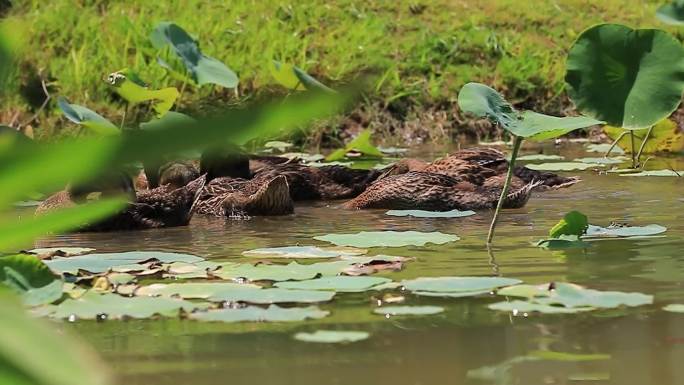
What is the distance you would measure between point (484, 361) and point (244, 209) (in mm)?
3406

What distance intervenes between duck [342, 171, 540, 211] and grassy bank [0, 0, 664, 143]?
310cm

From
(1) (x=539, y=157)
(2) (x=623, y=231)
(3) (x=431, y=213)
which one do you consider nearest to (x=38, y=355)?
(2) (x=623, y=231)

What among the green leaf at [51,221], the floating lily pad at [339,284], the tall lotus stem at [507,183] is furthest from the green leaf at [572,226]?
the green leaf at [51,221]

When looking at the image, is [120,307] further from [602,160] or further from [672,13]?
[672,13]

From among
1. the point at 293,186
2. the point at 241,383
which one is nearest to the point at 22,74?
the point at 293,186

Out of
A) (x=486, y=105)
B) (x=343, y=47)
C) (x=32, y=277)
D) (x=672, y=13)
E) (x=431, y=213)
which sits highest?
(x=672, y=13)

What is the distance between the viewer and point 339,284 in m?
3.07

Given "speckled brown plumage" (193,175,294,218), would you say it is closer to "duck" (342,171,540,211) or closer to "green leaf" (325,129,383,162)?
"duck" (342,171,540,211)

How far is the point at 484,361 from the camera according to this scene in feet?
7.45

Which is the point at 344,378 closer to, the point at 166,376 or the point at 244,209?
the point at 166,376

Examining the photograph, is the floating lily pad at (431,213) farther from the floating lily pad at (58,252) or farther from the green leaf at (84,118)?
the floating lily pad at (58,252)

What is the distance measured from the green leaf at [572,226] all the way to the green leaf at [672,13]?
349 centimetres

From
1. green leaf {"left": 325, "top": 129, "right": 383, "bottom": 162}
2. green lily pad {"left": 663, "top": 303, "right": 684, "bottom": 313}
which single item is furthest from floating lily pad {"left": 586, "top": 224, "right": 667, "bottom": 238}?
green leaf {"left": 325, "top": 129, "right": 383, "bottom": 162}

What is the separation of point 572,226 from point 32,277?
6.55 ft
